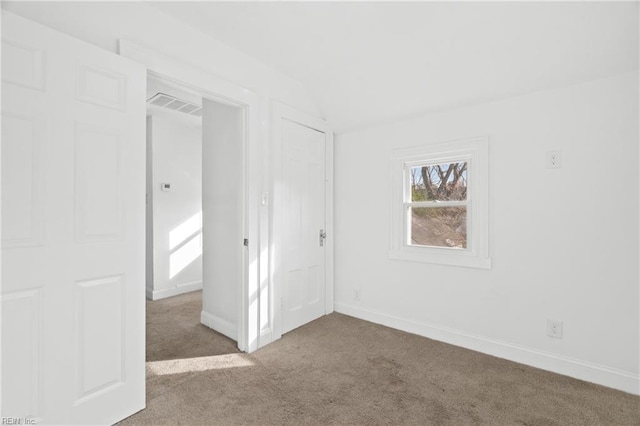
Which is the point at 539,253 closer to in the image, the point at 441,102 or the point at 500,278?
the point at 500,278

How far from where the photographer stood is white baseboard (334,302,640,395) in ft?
7.18

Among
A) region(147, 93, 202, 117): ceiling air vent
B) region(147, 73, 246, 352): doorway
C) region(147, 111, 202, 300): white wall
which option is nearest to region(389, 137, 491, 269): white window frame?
region(147, 73, 246, 352): doorway

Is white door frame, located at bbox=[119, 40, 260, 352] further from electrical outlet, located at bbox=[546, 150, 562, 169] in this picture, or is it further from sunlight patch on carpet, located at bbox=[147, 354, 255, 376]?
electrical outlet, located at bbox=[546, 150, 562, 169]

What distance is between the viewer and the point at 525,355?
2545 mm

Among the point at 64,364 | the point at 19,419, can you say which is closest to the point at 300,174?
the point at 64,364

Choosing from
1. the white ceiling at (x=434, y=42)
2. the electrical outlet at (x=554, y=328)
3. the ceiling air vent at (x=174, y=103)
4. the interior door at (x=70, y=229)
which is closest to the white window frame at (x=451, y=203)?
the white ceiling at (x=434, y=42)

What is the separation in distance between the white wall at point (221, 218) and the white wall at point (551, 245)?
164 centimetres

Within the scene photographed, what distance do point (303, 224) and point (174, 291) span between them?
2456 mm

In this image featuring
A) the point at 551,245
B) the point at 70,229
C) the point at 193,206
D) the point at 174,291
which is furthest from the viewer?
the point at 193,206

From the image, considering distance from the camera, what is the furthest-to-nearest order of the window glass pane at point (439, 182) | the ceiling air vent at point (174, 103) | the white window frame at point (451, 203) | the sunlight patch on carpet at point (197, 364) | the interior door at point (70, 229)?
the ceiling air vent at point (174, 103) < the window glass pane at point (439, 182) < the white window frame at point (451, 203) < the sunlight patch on carpet at point (197, 364) < the interior door at point (70, 229)

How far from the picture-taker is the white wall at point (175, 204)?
4.39 metres

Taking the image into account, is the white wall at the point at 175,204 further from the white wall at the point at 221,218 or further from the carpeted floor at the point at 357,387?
the carpeted floor at the point at 357,387

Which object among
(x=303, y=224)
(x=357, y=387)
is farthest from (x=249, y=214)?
(x=357, y=387)

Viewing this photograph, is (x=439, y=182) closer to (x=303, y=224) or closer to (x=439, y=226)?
(x=439, y=226)
